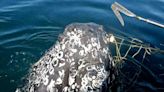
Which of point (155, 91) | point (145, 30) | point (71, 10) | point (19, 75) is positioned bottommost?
point (155, 91)

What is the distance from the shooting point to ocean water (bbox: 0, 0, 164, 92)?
6.56 metres

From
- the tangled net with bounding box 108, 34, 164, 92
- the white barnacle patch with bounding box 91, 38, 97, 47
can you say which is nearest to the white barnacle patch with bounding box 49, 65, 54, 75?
the white barnacle patch with bounding box 91, 38, 97, 47

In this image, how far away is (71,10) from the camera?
8.66 m

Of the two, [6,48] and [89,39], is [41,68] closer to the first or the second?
[89,39]

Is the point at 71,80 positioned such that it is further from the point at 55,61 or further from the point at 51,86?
the point at 55,61

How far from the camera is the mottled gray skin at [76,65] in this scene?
4738mm

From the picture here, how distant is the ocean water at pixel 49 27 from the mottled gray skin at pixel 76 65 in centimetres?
119

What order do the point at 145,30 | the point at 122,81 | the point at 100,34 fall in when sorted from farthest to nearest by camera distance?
the point at 145,30 → the point at 122,81 → the point at 100,34

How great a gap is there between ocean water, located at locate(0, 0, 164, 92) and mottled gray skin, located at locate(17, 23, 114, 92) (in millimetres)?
1189

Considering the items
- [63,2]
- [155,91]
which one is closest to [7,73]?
[155,91]

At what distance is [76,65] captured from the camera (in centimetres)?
482

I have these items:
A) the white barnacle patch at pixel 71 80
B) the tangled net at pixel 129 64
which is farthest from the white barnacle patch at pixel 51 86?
the tangled net at pixel 129 64

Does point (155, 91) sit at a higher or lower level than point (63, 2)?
lower

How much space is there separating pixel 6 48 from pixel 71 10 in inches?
85.3
